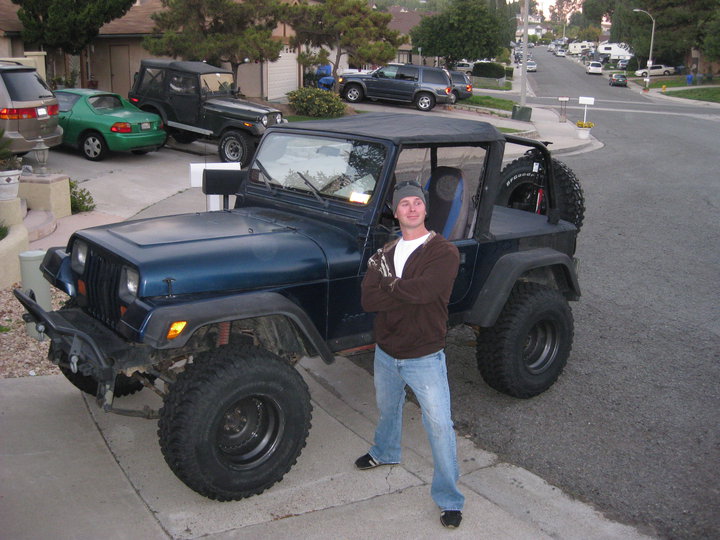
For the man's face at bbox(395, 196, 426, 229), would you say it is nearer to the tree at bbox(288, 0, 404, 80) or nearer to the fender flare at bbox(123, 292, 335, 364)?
the fender flare at bbox(123, 292, 335, 364)

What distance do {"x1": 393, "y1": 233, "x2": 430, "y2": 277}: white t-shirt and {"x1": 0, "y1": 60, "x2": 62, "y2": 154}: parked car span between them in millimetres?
9027

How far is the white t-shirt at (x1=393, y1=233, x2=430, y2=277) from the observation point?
3838 millimetres

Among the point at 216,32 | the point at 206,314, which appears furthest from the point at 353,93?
the point at 206,314

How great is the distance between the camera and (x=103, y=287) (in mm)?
4148

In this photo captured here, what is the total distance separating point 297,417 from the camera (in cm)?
409

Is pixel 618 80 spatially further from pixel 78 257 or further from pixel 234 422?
pixel 234 422

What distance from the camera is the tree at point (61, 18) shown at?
58.7ft

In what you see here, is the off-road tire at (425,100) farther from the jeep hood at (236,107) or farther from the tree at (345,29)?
the jeep hood at (236,107)

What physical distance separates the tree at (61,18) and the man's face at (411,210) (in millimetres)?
16879

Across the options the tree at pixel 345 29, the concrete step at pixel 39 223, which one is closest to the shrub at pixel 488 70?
the tree at pixel 345 29

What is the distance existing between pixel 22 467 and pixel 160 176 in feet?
33.2

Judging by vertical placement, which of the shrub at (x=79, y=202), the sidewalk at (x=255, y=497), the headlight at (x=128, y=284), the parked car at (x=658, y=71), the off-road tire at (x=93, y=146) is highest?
the parked car at (x=658, y=71)

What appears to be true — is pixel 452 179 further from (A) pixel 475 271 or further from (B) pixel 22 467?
(B) pixel 22 467

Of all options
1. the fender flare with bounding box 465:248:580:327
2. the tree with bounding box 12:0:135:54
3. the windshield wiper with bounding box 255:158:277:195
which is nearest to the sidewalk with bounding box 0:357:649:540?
the fender flare with bounding box 465:248:580:327
